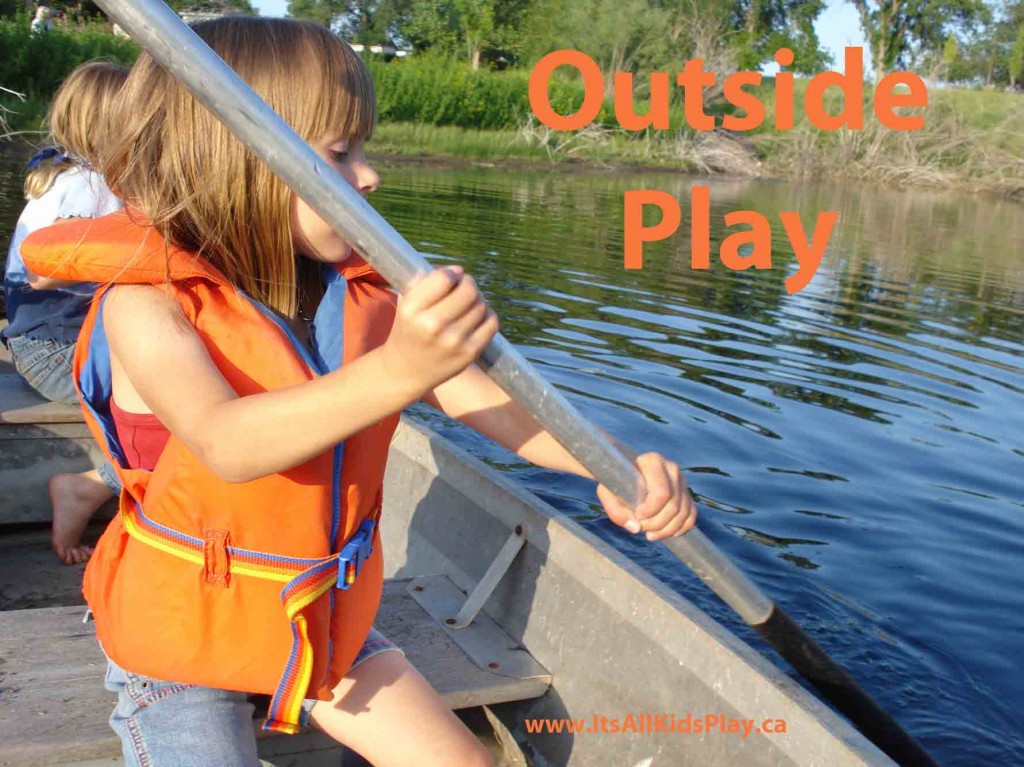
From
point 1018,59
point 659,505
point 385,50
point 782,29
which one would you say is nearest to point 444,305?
point 659,505

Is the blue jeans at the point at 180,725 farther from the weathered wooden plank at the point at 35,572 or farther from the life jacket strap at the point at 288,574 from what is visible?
the weathered wooden plank at the point at 35,572

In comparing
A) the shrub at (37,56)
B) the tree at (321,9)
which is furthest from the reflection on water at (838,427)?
the tree at (321,9)

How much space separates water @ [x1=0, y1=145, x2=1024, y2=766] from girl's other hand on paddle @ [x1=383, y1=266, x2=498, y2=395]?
8.27ft

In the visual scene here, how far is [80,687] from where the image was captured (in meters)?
2.03

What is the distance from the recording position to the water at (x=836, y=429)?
3.72 metres

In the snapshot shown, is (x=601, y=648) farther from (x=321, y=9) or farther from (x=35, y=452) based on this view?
(x=321, y=9)

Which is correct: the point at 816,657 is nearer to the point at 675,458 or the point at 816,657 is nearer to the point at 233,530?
the point at 233,530

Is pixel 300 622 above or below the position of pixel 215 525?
below

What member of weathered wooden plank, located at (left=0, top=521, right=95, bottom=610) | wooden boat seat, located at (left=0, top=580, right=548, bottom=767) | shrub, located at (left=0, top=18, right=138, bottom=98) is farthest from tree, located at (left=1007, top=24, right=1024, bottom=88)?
wooden boat seat, located at (left=0, top=580, right=548, bottom=767)

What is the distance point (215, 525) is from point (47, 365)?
2.17 m

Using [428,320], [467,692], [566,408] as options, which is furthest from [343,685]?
[428,320]

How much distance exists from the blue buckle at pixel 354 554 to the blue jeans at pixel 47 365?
6.23 ft

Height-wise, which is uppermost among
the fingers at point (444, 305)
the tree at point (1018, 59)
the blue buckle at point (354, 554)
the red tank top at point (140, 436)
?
the tree at point (1018, 59)

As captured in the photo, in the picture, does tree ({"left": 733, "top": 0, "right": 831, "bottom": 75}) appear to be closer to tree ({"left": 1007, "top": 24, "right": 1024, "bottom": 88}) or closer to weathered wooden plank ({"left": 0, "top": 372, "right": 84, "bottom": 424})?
tree ({"left": 1007, "top": 24, "right": 1024, "bottom": 88})
